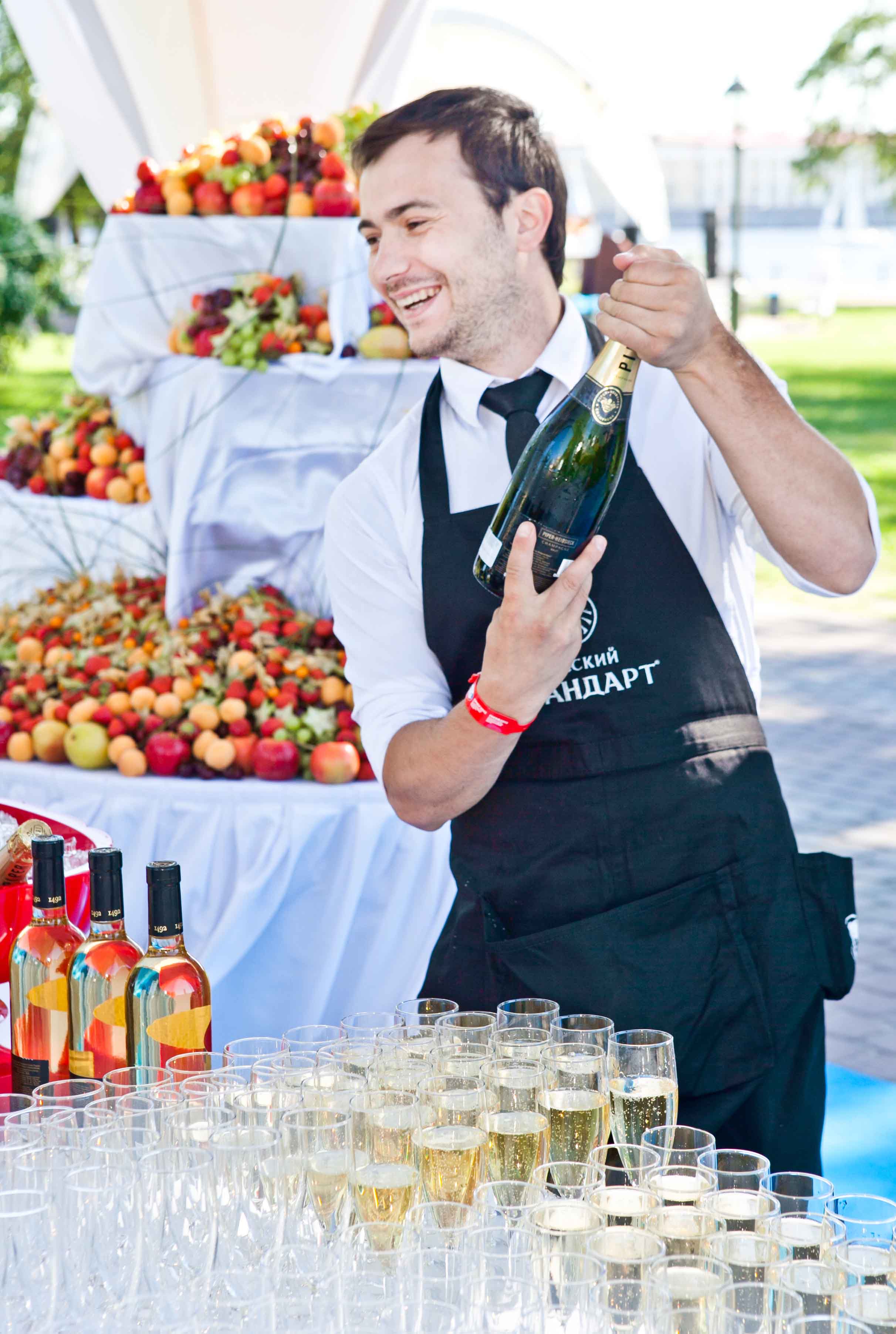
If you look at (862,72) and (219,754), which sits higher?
(862,72)

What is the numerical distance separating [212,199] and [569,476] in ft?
9.00

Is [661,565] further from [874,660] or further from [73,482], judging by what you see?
[874,660]

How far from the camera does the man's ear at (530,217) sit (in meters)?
2.05

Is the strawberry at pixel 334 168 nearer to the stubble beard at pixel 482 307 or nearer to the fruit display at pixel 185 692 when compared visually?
the fruit display at pixel 185 692

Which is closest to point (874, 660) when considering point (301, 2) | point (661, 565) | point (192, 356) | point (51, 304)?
point (301, 2)

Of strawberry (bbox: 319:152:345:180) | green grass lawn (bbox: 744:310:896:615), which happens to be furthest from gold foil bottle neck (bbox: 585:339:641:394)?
green grass lawn (bbox: 744:310:896:615)

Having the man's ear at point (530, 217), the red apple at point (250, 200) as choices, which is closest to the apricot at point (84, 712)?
the red apple at point (250, 200)

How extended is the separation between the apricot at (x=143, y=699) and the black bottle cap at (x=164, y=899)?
209cm

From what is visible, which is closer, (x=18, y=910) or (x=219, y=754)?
(x=18, y=910)

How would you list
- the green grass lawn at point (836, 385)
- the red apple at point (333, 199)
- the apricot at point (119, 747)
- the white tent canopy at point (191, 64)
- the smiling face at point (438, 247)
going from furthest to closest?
the green grass lawn at point (836, 385) < the white tent canopy at point (191, 64) < the red apple at point (333, 199) < the apricot at point (119, 747) < the smiling face at point (438, 247)

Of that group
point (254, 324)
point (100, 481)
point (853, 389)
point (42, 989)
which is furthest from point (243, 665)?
point (853, 389)

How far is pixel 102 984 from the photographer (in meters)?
1.56

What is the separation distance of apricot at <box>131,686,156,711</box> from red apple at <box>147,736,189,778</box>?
13cm

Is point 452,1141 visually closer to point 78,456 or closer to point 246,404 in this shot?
point 246,404
